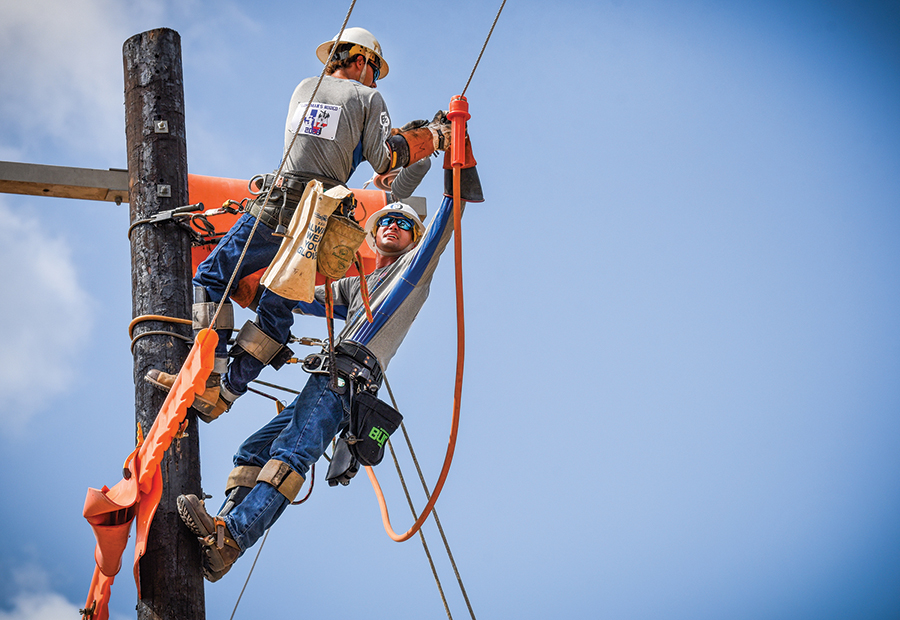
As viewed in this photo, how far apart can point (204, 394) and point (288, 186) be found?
38.4 inches

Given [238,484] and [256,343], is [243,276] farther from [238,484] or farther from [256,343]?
[238,484]

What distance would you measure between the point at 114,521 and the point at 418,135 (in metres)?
2.01

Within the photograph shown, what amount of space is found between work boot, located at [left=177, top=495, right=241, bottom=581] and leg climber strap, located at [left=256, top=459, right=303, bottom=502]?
0.26 meters

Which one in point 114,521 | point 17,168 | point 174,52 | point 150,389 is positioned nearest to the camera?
point 114,521

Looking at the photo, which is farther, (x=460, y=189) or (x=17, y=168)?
(x=17, y=168)

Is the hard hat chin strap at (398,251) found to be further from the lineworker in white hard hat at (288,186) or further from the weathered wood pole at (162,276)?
the weathered wood pole at (162,276)

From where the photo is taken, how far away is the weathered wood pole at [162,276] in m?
3.91

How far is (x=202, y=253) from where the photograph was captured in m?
5.63

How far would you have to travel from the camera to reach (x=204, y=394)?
13.6ft

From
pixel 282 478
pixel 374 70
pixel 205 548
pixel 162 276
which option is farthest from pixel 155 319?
pixel 374 70

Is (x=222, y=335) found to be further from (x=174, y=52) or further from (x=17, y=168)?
(x=17, y=168)

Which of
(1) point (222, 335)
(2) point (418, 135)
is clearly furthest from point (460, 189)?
(1) point (222, 335)

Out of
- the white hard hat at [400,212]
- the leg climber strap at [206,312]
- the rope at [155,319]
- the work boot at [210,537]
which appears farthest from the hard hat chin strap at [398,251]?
the work boot at [210,537]

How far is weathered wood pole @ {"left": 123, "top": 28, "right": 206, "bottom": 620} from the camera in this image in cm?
391
